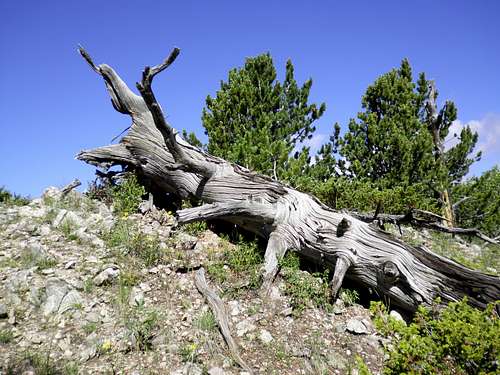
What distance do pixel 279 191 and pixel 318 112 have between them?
22.7 feet

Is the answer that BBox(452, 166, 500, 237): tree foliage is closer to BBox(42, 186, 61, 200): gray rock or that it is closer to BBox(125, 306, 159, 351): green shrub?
BBox(125, 306, 159, 351): green shrub

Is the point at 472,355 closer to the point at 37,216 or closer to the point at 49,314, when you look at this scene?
the point at 49,314

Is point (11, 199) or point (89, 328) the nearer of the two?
point (89, 328)

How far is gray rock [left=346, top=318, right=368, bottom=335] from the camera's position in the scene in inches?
169

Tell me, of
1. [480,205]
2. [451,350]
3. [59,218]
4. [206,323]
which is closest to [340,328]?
[206,323]

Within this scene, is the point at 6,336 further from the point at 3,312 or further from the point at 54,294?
the point at 54,294

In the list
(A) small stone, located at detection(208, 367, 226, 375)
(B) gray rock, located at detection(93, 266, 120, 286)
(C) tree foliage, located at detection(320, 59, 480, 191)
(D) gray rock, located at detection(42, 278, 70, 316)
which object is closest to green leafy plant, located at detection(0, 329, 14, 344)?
(D) gray rock, located at detection(42, 278, 70, 316)

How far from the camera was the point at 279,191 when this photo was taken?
6109 millimetres

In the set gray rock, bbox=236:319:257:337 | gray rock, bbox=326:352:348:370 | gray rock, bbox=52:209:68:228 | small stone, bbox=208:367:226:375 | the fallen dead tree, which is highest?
the fallen dead tree

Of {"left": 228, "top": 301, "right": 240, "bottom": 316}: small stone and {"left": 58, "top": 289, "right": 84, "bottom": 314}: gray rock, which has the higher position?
{"left": 228, "top": 301, "right": 240, "bottom": 316}: small stone

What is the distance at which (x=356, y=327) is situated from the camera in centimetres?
433

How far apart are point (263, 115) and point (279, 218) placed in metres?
5.70

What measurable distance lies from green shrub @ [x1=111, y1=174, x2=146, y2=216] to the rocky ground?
3.68ft

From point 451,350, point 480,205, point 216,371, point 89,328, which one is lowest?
point 89,328
